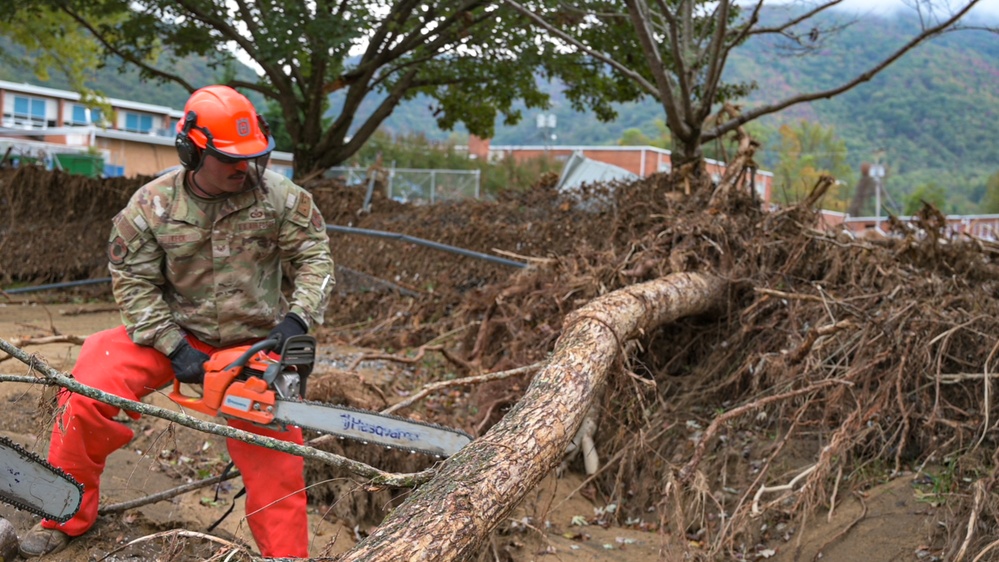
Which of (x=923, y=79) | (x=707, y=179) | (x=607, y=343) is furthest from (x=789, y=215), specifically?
(x=923, y=79)

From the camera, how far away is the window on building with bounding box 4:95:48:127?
175ft

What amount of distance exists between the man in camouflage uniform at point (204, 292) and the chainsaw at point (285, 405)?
0.13 metres

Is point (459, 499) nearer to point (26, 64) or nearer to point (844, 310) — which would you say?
point (844, 310)

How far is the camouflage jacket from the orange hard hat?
0.22m

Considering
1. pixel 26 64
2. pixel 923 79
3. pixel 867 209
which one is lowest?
pixel 867 209

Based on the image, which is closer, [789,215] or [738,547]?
[738,547]

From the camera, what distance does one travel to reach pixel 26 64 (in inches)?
875

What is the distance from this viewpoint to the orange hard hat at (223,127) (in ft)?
10.5

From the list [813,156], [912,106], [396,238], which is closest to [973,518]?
[396,238]

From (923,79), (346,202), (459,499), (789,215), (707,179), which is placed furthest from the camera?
(923,79)

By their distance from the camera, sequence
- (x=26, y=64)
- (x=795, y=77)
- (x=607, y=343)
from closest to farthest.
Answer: (x=607, y=343) → (x=26, y=64) → (x=795, y=77)

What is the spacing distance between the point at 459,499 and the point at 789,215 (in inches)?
182

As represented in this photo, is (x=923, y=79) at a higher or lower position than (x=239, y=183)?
higher

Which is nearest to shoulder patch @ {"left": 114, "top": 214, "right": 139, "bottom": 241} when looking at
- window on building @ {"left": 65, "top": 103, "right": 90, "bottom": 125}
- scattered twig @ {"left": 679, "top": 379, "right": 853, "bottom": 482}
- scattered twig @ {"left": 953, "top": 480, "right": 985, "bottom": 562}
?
scattered twig @ {"left": 679, "top": 379, "right": 853, "bottom": 482}
